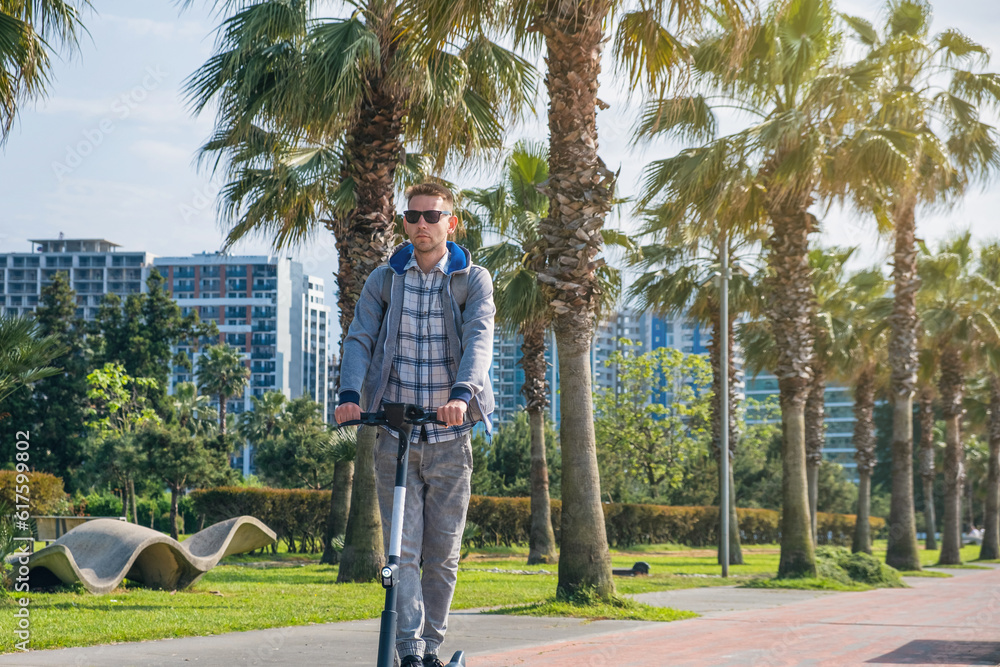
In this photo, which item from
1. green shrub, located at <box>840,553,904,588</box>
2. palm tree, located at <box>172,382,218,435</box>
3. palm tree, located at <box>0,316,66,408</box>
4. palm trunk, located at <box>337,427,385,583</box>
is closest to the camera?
palm tree, located at <box>0,316,66,408</box>

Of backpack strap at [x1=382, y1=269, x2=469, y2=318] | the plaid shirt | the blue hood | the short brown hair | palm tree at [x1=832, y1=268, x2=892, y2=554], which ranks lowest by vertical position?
the plaid shirt

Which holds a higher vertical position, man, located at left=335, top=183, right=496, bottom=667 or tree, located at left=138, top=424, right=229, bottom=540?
man, located at left=335, top=183, right=496, bottom=667

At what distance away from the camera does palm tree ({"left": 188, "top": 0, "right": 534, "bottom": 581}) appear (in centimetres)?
1234

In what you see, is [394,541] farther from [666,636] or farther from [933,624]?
[933,624]

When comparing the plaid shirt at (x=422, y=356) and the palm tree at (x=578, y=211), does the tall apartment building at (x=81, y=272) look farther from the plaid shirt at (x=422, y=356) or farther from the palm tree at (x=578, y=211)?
the plaid shirt at (x=422, y=356)

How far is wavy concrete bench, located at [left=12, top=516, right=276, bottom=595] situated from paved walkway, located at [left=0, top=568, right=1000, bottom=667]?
3403mm

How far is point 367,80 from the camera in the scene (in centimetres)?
1359

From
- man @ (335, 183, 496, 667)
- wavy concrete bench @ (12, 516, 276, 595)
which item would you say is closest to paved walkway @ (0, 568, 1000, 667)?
man @ (335, 183, 496, 667)

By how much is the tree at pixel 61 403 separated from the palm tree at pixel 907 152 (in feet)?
146

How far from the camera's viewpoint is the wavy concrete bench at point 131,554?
10.4 metres

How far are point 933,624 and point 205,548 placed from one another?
8.72m

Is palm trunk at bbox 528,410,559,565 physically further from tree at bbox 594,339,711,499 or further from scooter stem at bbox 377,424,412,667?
tree at bbox 594,339,711,499

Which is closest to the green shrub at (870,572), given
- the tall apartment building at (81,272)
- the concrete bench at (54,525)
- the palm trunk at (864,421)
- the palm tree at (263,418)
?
Answer: the concrete bench at (54,525)

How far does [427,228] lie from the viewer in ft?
13.4
